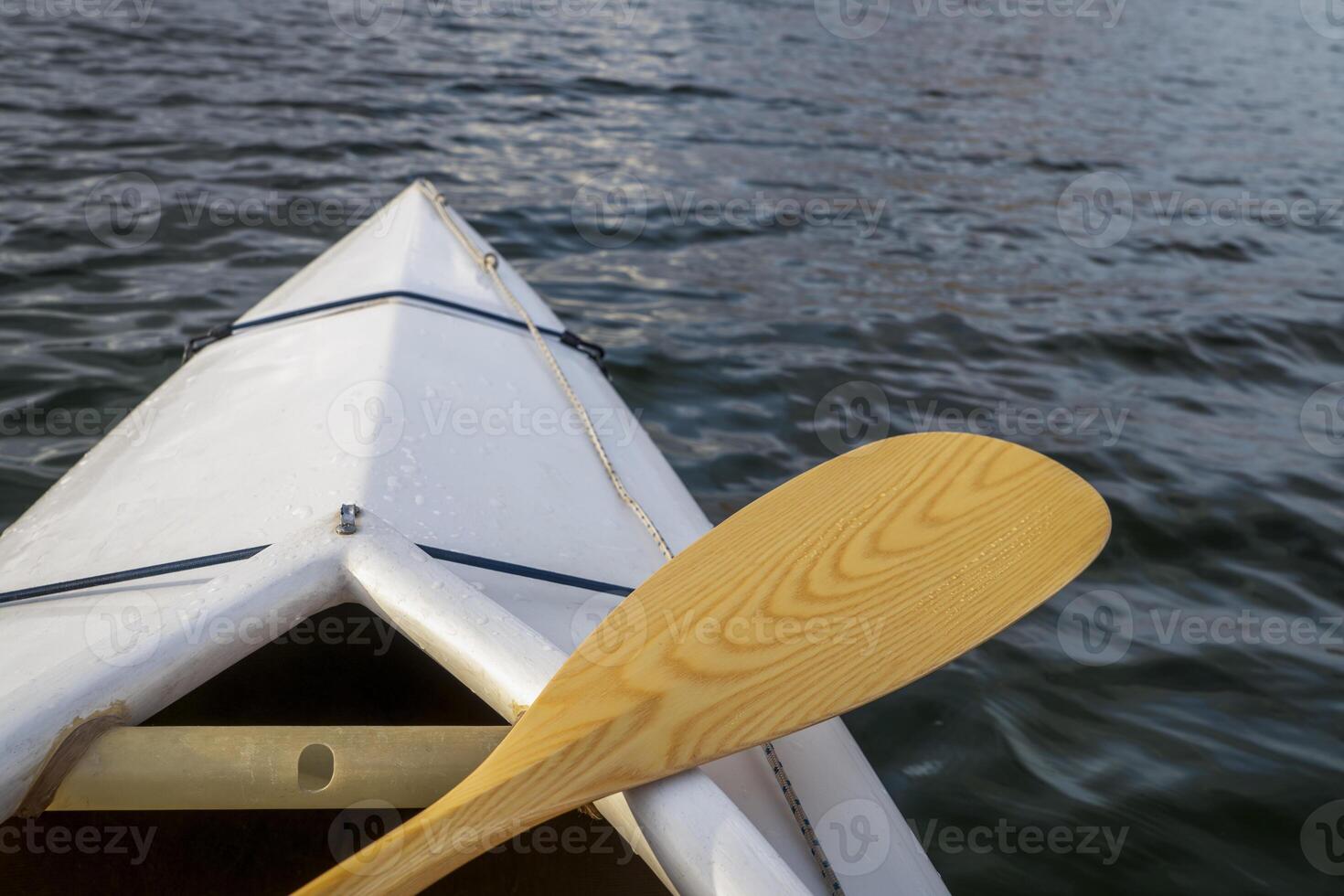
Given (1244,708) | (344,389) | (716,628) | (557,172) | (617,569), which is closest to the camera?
(716,628)

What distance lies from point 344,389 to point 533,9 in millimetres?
9861

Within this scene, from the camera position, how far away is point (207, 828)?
1.69 metres

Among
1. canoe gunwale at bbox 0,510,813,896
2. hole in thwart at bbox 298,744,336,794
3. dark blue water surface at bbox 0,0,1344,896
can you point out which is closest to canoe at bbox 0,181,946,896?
canoe gunwale at bbox 0,510,813,896

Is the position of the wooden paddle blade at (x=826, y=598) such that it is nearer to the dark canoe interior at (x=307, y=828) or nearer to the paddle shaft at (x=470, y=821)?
the paddle shaft at (x=470, y=821)

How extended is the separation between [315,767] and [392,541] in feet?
0.98

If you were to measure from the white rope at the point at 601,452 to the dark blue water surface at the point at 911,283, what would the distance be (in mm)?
759

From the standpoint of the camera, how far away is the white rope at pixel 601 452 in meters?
1.32

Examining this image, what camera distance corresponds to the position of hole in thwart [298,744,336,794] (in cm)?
121

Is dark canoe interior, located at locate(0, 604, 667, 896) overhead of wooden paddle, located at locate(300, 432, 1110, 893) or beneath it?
beneath

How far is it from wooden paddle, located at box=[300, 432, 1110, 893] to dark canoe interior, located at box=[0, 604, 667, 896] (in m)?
0.50

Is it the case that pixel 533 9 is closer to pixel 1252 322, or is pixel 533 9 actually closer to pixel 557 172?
pixel 557 172

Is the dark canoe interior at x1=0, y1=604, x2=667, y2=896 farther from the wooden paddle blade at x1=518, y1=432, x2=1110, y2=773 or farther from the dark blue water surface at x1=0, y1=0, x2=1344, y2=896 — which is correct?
the dark blue water surface at x1=0, y1=0, x2=1344, y2=896

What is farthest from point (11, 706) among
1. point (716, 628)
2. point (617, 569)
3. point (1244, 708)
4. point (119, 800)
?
point (1244, 708)

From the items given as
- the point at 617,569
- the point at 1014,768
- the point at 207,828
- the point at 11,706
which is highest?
the point at 11,706
